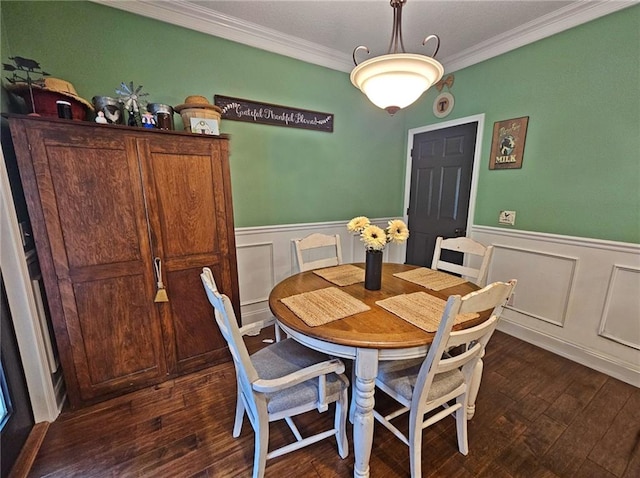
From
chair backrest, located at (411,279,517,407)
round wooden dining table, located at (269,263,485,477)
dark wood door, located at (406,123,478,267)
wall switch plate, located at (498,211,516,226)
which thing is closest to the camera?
chair backrest, located at (411,279,517,407)

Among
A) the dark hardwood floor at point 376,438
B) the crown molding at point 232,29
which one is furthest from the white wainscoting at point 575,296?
the crown molding at point 232,29

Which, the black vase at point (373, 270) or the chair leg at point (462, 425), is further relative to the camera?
the black vase at point (373, 270)

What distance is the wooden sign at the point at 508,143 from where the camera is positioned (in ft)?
7.61

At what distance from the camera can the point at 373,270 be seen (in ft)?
5.24

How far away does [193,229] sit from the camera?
Result: 180cm

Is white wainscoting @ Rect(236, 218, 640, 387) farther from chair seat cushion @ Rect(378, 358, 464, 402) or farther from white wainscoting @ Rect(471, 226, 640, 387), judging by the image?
chair seat cushion @ Rect(378, 358, 464, 402)

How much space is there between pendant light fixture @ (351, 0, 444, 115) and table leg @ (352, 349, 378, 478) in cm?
128

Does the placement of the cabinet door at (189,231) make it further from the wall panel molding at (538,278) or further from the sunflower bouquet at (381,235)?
the wall panel molding at (538,278)

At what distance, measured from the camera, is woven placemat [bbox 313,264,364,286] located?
1757mm

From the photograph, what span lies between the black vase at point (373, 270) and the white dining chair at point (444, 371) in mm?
439

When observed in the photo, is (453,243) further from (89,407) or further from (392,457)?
(89,407)

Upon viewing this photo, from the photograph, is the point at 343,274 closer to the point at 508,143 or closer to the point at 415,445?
the point at 415,445

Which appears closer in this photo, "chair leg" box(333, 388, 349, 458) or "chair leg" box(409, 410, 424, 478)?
"chair leg" box(409, 410, 424, 478)

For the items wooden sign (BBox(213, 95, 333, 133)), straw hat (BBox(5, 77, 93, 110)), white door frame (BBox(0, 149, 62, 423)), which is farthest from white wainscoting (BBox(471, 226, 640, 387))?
white door frame (BBox(0, 149, 62, 423))
